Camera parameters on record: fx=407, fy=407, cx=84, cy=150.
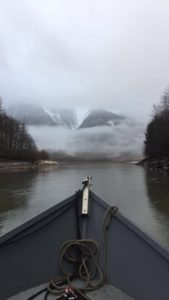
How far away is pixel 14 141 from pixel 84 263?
101872 millimetres

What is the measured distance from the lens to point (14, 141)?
10562 centimetres

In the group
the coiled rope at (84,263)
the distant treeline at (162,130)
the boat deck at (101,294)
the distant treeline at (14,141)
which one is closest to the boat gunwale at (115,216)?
the coiled rope at (84,263)

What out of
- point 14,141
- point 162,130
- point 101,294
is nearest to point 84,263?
point 101,294

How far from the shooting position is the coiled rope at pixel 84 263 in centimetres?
529

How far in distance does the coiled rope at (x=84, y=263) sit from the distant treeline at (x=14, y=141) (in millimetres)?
89359

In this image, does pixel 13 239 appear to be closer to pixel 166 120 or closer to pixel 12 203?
pixel 12 203

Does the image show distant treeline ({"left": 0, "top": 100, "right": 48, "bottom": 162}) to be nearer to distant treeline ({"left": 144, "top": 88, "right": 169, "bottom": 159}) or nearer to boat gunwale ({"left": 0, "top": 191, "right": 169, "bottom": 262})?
distant treeline ({"left": 144, "top": 88, "right": 169, "bottom": 159})

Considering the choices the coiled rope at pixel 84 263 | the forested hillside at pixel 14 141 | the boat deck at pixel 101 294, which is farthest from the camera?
the forested hillside at pixel 14 141

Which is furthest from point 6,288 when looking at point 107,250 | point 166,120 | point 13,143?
point 13,143

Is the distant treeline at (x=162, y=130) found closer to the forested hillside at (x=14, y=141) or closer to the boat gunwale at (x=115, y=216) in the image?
the forested hillside at (x=14, y=141)

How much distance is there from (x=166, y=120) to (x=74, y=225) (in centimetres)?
7559

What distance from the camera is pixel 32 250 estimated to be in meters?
5.27

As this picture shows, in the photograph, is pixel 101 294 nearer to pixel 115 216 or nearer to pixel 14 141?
pixel 115 216

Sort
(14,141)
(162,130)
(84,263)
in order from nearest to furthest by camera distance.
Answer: (84,263) → (162,130) → (14,141)
